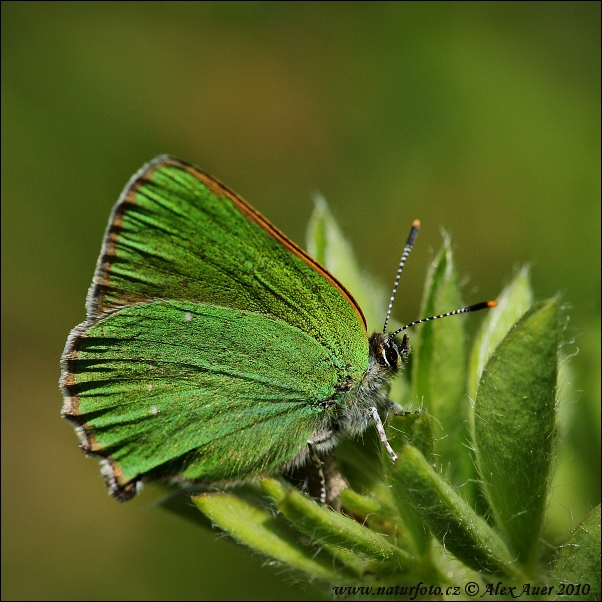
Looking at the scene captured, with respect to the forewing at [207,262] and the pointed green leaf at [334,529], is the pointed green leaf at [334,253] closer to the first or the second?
the forewing at [207,262]

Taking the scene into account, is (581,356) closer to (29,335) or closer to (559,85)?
(559,85)

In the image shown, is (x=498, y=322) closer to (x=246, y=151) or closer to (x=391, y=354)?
(x=391, y=354)

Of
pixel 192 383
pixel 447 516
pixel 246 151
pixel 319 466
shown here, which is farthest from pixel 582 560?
pixel 246 151

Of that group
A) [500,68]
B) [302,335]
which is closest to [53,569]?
[302,335]

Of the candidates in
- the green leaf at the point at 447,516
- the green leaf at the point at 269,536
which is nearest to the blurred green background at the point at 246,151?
the green leaf at the point at 269,536

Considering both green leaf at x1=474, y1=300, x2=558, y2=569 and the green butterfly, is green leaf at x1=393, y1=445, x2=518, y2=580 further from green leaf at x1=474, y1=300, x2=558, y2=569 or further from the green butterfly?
the green butterfly

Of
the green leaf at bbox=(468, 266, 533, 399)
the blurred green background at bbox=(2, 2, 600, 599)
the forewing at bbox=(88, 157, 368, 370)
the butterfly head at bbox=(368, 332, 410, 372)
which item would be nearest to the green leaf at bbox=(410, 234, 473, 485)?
the green leaf at bbox=(468, 266, 533, 399)
